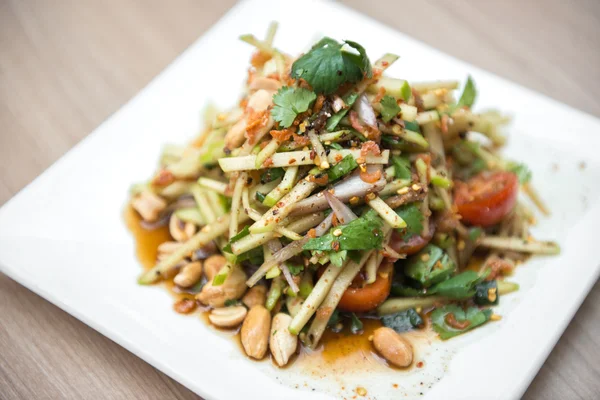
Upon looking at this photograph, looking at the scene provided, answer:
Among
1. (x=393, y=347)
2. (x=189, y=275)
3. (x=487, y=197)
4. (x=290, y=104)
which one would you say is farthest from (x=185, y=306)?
(x=487, y=197)

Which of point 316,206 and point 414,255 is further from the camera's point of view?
point 414,255

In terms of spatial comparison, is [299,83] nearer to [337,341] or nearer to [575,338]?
[337,341]

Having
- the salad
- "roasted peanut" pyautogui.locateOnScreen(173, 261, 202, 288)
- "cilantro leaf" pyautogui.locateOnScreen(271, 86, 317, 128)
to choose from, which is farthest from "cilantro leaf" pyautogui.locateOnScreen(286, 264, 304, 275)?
"cilantro leaf" pyautogui.locateOnScreen(271, 86, 317, 128)

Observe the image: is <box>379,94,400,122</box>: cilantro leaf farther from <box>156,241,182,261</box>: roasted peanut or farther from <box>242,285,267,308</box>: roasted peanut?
<box>156,241,182,261</box>: roasted peanut

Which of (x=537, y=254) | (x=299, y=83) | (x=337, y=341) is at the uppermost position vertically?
(x=299, y=83)

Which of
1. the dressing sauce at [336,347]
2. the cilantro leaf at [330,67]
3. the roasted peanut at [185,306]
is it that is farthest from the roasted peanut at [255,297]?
the cilantro leaf at [330,67]

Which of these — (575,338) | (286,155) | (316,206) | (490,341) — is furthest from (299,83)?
(575,338)

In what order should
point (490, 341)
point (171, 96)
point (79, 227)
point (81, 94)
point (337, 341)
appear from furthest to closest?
point (81, 94) < point (171, 96) < point (79, 227) < point (337, 341) < point (490, 341)
